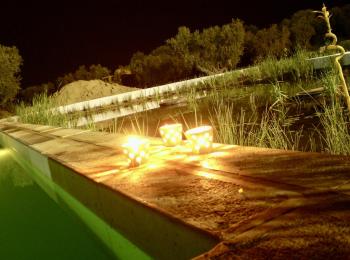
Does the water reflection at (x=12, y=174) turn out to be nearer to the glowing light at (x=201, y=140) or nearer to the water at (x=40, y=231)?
the water at (x=40, y=231)

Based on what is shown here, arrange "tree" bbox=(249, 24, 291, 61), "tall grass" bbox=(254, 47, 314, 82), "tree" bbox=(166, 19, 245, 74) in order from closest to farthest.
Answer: "tall grass" bbox=(254, 47, 314, 82) → "tree" bbox=(166, 19, 245, 74) → "tree" bbox=(249, 24, 291, 61)

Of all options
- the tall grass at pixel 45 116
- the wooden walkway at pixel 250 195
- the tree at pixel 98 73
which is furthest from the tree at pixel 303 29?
the wooden walkway at pixel 250 195

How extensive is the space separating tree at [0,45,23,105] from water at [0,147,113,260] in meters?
14.8

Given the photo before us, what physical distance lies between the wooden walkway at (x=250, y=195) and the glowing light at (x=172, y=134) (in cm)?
Answer: 17

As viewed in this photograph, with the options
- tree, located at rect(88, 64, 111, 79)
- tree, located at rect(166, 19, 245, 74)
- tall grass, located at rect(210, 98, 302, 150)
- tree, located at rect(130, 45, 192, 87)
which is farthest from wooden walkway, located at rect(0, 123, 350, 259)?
tree, located at rect(88, 64, 111, 79)

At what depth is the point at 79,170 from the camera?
231 cm

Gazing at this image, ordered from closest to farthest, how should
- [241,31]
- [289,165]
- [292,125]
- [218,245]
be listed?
[218,245] → [289,165] → [292,125] → [241,31]

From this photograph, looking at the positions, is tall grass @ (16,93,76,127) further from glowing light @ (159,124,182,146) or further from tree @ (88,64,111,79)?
tree @ (88,64,111,79)

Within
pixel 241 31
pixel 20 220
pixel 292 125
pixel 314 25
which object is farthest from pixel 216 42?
pixel 20 220

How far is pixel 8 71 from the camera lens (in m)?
17.6

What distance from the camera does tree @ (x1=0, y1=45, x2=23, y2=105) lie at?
17.4 m

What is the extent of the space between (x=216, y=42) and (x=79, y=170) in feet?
51.6

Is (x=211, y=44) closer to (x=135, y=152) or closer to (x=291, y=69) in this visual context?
(x=291, y=69)

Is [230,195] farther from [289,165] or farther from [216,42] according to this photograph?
[216,42]
